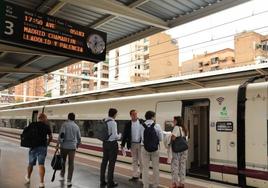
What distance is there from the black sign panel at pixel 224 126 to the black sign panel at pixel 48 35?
3126mm

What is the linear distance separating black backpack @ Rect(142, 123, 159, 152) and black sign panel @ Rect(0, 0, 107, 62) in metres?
2.11

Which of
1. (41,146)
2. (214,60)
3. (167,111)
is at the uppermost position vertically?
(214,60)

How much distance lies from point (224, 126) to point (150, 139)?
1880mm

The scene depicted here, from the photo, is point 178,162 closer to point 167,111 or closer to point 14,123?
point 167,111

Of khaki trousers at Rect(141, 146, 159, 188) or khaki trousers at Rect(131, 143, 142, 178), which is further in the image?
khaki trousers at Rect(131, 143, 142, 178)

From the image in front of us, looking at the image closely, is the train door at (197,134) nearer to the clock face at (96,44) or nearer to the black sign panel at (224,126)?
the black sign panel at (224,126)

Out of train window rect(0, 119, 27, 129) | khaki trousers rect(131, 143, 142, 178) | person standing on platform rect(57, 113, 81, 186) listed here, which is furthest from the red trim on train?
train window rect(0, 119, 27, 129)

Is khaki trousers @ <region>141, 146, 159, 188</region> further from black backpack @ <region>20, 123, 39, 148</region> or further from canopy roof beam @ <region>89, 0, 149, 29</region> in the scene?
canopy roof beam @ <region>89, 0, 149, 29</region>

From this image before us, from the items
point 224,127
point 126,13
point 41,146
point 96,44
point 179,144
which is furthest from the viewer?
point 96,44

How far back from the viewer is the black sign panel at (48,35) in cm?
721

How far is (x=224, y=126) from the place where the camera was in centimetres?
857

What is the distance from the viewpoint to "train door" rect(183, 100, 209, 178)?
10031 millimetres

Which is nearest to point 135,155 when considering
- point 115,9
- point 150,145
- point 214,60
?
point 150,145

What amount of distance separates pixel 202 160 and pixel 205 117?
4.00 ft
